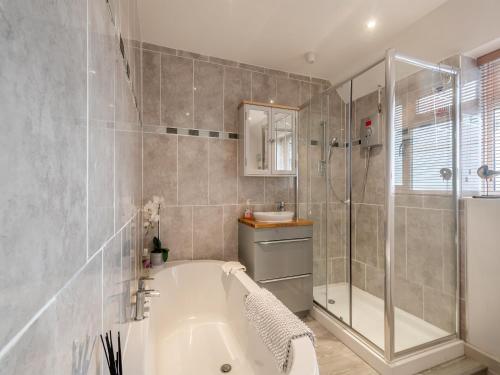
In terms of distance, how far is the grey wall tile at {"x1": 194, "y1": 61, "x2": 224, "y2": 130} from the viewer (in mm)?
2416

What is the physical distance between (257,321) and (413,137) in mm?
1730

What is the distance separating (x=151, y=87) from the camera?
2.24 meters

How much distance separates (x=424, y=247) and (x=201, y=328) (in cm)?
192

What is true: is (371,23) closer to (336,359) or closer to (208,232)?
(208,232)

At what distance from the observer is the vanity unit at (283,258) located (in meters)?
2.17

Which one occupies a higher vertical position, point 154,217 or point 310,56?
point 310,56

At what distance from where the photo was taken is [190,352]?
1685 millimetres

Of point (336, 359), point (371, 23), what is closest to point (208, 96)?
point (371, 23)

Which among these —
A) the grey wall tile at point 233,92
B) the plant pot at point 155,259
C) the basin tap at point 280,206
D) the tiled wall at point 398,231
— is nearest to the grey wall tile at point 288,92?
the grey wall tile at point 233,92

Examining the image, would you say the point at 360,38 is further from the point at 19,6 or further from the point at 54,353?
the point at 54,353

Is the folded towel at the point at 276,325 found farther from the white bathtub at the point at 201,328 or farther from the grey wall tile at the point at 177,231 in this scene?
the grey wall tile at the point at 177,231

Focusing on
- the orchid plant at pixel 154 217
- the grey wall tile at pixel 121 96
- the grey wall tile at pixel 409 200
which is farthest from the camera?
the orchid plant at pixel 154 217

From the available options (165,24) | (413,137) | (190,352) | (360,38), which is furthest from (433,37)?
(190,352)

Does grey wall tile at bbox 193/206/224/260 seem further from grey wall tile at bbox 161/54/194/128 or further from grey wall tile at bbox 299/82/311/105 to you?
grey wall tile at bbox 299/82/311/105
